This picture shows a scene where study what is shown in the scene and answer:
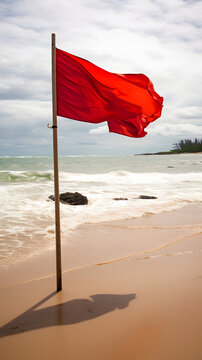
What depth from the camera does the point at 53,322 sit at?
10.8ft

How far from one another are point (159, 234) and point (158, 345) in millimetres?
4697

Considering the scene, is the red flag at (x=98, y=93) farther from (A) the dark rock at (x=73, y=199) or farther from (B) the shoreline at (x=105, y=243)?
(A) the dark rock at (x=73, y=199)

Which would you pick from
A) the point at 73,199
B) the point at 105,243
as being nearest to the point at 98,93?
the point at 105,243

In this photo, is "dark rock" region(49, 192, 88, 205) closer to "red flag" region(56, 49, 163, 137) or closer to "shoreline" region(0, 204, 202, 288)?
"shoreline" region(0, 204, 202, 288)

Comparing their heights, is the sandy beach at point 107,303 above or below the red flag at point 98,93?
below

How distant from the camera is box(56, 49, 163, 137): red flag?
418 centimetres

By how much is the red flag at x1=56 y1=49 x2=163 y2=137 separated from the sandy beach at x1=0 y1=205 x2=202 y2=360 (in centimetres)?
235

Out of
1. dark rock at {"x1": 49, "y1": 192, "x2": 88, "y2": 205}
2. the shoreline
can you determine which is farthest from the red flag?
dark rock at {"x1": 49, "y1": 192, "x2": 88, "y2": 205}

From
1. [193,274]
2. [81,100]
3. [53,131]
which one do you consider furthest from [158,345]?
Answer: [81,100]

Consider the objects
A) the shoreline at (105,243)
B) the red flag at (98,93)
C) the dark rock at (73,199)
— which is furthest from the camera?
the dark rock at (73,199)

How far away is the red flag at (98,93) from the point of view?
418 centimetres

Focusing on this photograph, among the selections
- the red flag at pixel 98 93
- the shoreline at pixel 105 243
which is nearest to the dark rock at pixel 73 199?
the shoreline at pixel 105 243

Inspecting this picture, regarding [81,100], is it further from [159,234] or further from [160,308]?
[159,234]

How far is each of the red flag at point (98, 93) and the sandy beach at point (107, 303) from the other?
2.35 metres
